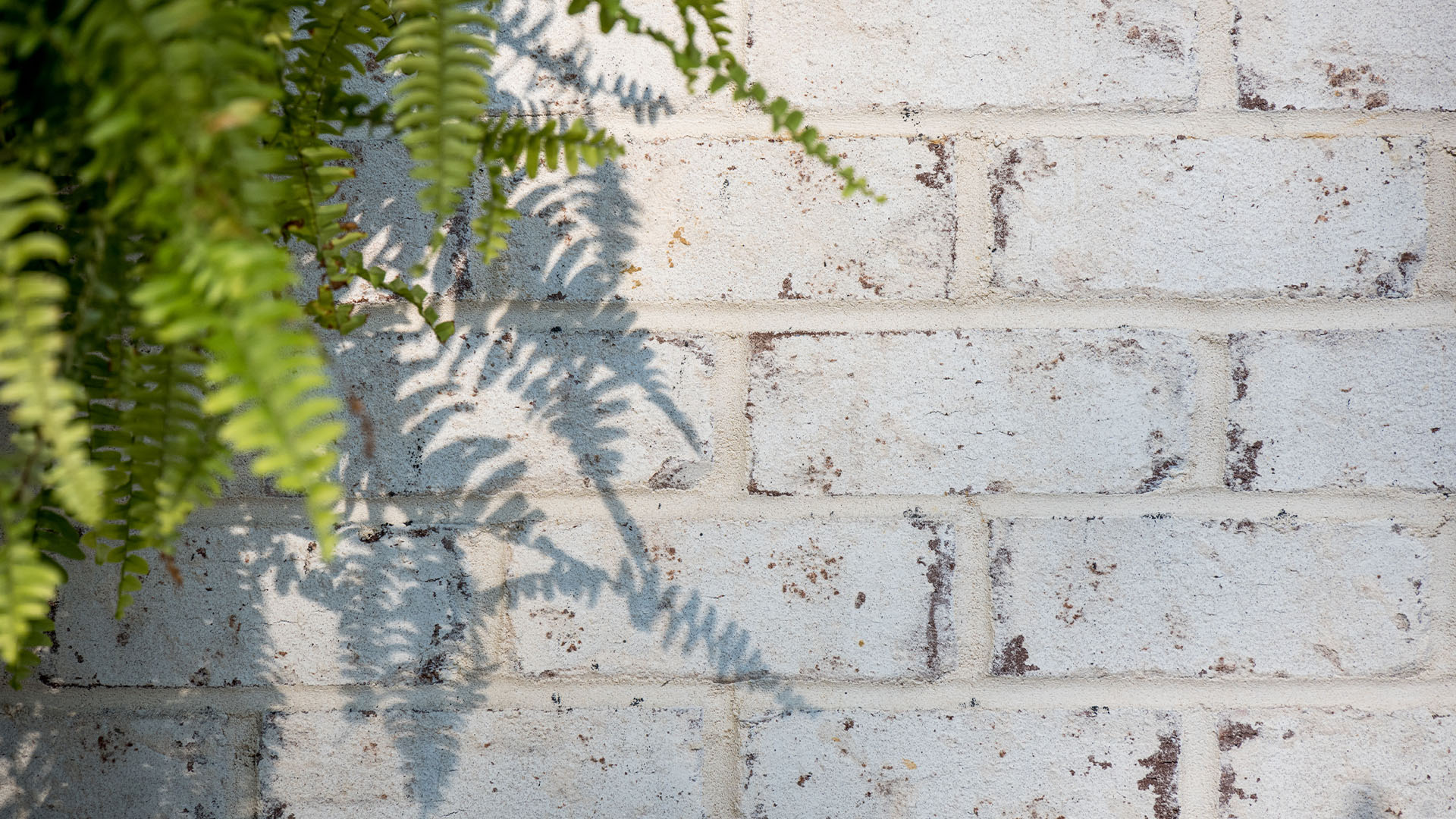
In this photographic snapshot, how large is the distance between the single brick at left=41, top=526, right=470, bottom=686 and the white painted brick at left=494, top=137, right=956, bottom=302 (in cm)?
24

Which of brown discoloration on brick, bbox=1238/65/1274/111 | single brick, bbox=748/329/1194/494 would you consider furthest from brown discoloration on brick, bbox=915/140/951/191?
brown discoloration on brick, bbox=1238/65/1274/111

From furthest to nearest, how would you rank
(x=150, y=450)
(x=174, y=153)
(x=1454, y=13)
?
(x=1454, y=13) → (x=150, y=450) → (x=174, y=153)

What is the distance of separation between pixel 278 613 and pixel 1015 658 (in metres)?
0.60

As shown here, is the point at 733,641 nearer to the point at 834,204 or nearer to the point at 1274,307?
the point at 834,204

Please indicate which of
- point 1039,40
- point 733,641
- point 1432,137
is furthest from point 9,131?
point 1432,137

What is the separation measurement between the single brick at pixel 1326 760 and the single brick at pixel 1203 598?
0.04 m

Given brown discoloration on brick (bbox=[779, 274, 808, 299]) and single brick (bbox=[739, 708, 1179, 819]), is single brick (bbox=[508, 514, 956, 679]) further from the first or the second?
brown discoloration on brick (bbox=[779, 274, 808, 299])

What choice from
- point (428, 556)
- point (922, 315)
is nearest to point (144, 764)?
point (428, 556)

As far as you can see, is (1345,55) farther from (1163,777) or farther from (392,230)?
(392,230)

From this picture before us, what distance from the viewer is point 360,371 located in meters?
0.68

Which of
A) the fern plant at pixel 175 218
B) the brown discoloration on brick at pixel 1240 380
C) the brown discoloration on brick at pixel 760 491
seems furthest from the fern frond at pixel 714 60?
the brown discoloration on brick at pixel 1240 380

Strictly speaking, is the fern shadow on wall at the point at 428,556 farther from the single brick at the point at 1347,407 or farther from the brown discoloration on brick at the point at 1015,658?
the single brick at the point at 1347,407

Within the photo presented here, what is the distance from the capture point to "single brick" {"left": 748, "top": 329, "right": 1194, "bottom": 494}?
0.67m

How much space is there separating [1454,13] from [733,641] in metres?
0.73
